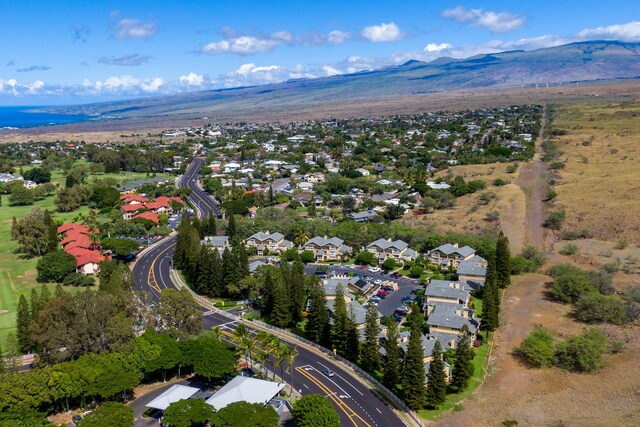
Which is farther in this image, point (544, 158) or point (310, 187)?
point (544, 158)

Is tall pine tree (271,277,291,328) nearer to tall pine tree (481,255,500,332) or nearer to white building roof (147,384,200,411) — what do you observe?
white building roof (147,384,200,411)

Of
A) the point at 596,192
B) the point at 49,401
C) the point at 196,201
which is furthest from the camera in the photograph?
the point at 196,201

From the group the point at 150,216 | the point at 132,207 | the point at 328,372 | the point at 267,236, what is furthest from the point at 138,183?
the point at 328,372

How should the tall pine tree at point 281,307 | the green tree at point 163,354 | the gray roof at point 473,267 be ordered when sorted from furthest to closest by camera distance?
the gray roof at point 473,267 → the tall pine tree at point 281,307 → the green tree at point 163,354

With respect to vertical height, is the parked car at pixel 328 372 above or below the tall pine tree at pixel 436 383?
below

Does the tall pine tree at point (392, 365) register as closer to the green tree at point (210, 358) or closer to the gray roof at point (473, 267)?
the green tree at point (210, 358)

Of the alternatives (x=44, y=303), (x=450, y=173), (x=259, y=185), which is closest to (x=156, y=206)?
(x=259, y=185)

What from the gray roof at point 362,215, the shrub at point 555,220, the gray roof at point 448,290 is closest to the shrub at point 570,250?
the shrub at point 555,220

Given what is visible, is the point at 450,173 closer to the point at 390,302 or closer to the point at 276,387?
the point at 390,302
